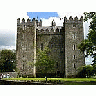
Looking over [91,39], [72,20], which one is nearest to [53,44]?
[72,20]

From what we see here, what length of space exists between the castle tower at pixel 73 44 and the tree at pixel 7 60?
7.79ft

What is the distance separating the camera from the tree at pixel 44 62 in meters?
8.52

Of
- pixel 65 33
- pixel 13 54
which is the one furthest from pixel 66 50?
pixel 13 54

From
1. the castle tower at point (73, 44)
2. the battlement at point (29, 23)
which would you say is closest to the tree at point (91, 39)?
the castle tower at point (73, 44)

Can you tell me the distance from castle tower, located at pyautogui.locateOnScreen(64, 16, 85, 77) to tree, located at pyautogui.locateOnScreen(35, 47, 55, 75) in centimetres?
80

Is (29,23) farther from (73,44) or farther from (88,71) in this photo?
(88,71)

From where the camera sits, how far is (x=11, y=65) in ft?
29.0

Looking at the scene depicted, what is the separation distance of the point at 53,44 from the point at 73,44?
97 cm

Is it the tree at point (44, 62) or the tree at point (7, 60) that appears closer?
the tree at point (44, 62)

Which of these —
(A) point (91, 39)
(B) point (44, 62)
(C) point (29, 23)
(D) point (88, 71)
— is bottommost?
(D) point (88, 71)

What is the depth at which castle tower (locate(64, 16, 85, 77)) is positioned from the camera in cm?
901

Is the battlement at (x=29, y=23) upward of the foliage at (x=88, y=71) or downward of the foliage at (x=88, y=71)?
upward

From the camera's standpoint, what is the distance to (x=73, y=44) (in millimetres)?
9281

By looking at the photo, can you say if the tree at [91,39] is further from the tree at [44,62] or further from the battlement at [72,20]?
the tree at [44,62]
